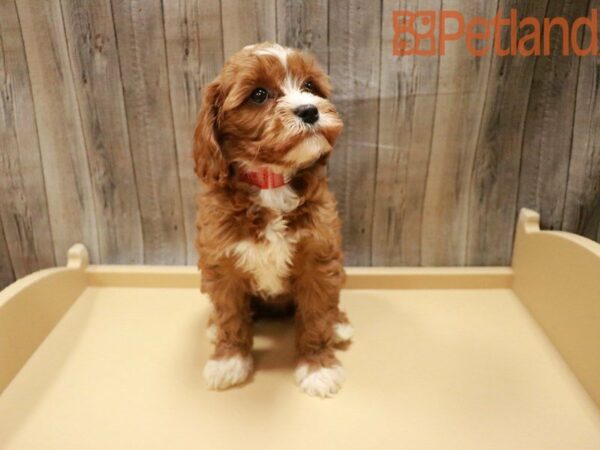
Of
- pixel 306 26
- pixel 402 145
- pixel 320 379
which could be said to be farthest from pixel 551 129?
pixel 320 379

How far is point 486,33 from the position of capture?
1486 millimetres

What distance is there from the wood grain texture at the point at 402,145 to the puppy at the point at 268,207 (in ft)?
1.24

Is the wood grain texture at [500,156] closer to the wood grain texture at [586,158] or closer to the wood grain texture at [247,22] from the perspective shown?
the wood grain texture at [586,158]

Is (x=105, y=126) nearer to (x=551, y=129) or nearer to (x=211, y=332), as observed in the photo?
(x=211, y=332)

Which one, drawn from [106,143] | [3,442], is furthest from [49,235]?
[3,442]

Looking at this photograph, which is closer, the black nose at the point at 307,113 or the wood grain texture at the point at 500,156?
the black nose at the point at 307,113

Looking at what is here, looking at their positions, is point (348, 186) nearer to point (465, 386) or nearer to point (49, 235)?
point (465, 386)

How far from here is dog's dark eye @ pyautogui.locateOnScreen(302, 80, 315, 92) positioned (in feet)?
3.91

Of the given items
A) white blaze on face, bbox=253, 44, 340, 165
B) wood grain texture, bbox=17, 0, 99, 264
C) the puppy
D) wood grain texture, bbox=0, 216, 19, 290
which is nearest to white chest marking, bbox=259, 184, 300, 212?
the puppy

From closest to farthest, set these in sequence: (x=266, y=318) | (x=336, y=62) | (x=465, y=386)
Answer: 1. (x=465, y=386)
2. (x=336, y=62)
3. (x=266, y=318)

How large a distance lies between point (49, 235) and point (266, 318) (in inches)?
32.7

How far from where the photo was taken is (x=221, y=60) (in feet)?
5.07

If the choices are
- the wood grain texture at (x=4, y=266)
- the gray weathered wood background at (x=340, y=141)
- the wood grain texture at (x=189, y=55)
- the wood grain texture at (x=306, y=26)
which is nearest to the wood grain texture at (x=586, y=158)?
the gray weathered wood background at (x=340, y=141)

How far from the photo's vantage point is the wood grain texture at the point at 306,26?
148 centimetres
